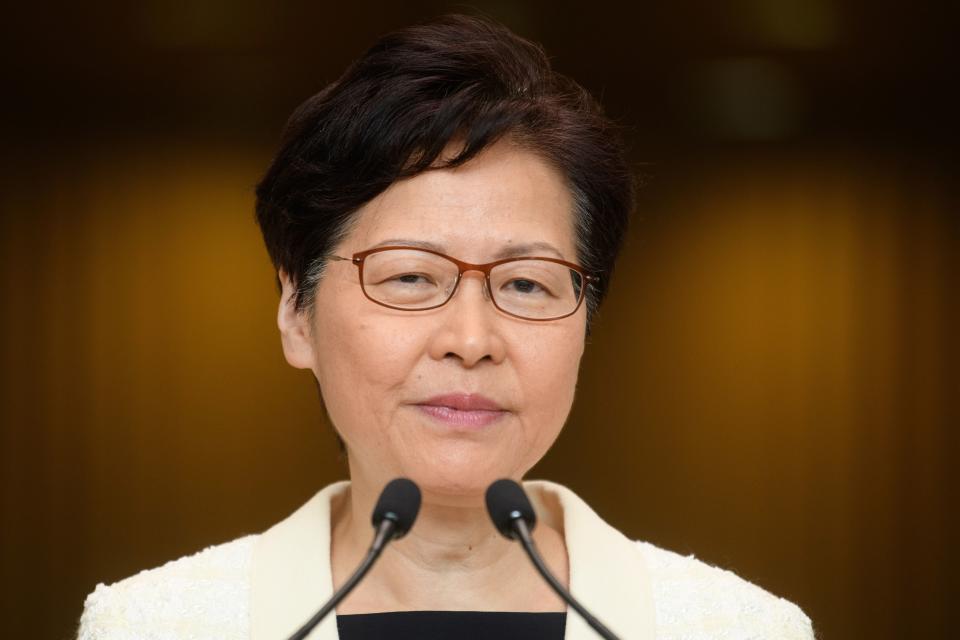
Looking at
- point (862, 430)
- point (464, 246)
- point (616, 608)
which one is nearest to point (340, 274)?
point (464, 246)

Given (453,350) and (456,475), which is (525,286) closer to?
(453,350)

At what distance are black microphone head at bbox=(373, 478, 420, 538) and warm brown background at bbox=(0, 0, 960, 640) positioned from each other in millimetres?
2810

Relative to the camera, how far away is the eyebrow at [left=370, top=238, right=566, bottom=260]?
60.1 inches

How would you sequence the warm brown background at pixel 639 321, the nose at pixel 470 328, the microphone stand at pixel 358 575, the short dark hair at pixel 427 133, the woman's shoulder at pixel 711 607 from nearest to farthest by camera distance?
the microphone stand at pixel 358 575, the nose at pixel 470 328, the short dark hair at pixel 427 133, the woman's shoulder at pixel 711 607, the warm brown background at pixel 639 321

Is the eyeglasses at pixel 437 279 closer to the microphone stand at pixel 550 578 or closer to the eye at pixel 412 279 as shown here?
the eye at pixel 412 279

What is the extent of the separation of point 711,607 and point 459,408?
1.60 feet

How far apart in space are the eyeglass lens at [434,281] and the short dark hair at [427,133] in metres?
0.11

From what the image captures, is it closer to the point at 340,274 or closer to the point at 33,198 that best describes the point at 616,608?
the point at 340,274

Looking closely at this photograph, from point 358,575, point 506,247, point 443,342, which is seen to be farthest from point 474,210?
point 358,575

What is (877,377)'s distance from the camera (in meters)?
3.99

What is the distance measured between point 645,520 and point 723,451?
1.06 feet

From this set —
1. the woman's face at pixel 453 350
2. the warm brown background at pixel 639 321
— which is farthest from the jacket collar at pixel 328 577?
the warm brown background at pixel 639 321

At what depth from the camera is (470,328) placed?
148cm

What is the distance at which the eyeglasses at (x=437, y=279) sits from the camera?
1518mm
